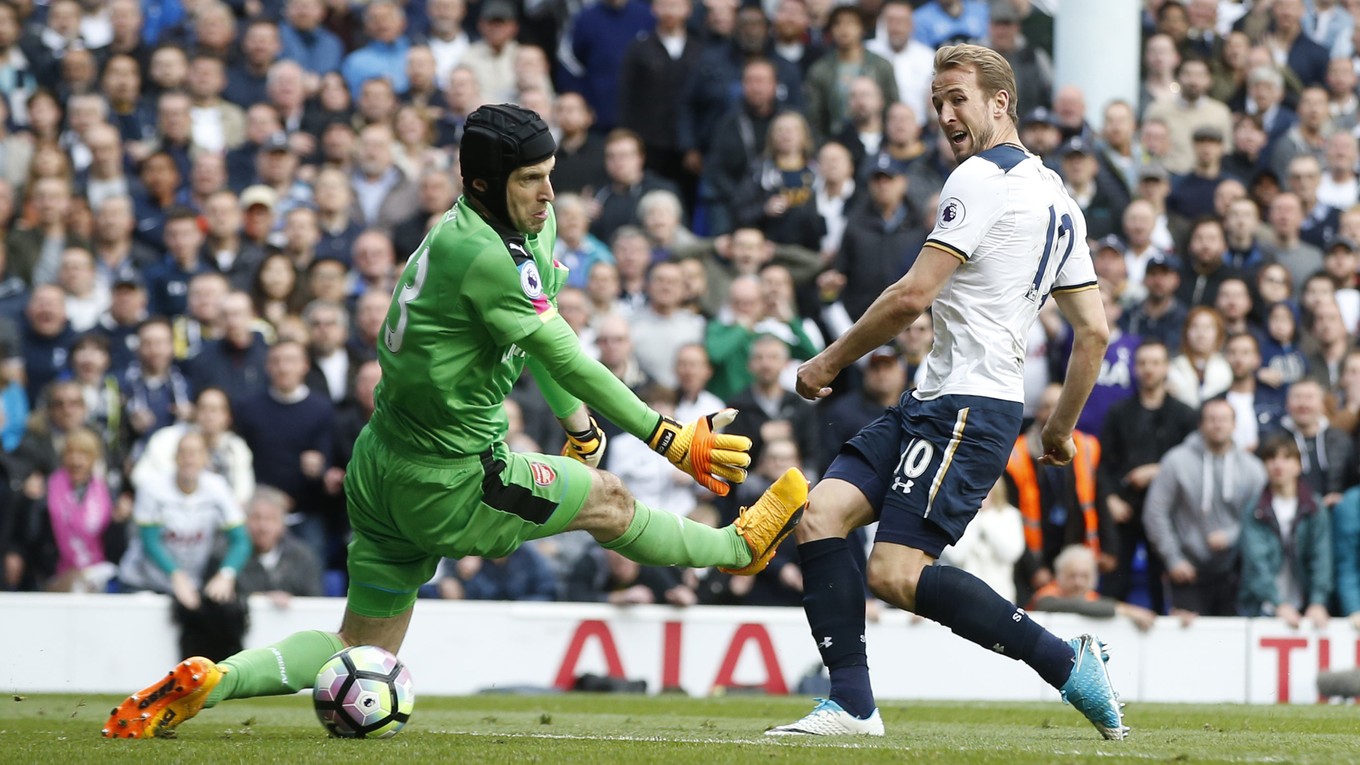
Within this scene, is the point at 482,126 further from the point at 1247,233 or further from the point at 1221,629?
the point at 1247,233

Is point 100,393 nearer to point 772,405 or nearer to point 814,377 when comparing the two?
point 772,405

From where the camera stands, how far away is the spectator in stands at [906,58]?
50.8 ft

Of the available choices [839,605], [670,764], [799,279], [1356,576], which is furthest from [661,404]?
[670,764]

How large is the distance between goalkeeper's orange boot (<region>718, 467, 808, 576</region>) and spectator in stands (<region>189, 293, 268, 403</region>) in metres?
6.38

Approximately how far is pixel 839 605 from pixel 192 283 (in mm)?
7793

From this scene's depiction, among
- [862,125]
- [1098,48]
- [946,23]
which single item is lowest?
[862,125]

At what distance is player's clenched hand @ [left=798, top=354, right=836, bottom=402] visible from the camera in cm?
671

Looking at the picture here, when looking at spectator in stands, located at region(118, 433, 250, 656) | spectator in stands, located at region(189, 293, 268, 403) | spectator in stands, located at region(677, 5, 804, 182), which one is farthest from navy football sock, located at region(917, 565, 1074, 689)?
spectator in stands, located at region(677, 5, 804, 182)

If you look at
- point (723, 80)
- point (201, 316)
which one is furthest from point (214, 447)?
point (723, 80)

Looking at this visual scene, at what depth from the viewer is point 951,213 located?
21.7 ft

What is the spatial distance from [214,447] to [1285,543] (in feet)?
22.2

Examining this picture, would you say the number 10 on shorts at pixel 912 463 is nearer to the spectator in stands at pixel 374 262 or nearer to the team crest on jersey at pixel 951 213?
the team crest on jersey at pixel 951 213

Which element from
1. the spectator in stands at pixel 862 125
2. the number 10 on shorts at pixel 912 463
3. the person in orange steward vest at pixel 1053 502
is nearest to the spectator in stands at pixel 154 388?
the spectator in stands at pixel 862 125

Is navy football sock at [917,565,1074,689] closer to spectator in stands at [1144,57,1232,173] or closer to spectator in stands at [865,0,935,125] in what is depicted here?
spectator in stands at [865,0,935,125]
